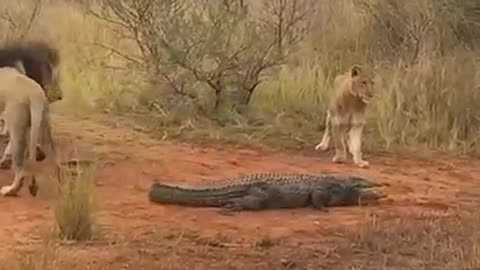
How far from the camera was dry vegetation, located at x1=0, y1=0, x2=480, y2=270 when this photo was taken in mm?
12961

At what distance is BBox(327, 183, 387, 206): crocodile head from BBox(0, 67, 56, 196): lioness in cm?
223

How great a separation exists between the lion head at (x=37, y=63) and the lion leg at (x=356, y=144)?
107 inches

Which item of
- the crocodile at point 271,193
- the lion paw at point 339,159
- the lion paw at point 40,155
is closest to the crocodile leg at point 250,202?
the crocodile at point 271,193

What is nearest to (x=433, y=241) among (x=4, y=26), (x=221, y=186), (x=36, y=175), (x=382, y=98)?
(x=221, y=186)

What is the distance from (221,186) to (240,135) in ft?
11.7

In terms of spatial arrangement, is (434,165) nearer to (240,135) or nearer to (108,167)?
(240,135)

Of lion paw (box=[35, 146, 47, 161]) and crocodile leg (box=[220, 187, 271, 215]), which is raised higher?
lion paw (box=[35, 146, 47, 161])

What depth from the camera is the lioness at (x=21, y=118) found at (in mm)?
8867

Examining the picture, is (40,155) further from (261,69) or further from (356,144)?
(261,69)

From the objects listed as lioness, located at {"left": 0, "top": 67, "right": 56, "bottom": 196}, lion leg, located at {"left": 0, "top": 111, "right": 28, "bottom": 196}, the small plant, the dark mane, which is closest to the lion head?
the dark mane

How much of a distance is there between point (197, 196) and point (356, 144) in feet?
8.65

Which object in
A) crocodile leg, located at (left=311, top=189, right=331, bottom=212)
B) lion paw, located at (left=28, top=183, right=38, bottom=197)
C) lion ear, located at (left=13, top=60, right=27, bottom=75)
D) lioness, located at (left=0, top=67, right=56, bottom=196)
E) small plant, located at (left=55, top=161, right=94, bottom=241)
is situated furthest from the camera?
lion ear, located at (left=13, top=60, right=27, bottom=75)

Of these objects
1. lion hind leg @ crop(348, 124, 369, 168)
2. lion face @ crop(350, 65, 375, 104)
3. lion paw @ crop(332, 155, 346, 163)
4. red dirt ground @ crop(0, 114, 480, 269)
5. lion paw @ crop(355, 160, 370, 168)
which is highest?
lion face @ crop(350, 65, 375, 104)

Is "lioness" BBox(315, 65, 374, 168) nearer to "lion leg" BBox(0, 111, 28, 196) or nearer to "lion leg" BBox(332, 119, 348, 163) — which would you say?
"lion leg" BBox(332, 119, 348, 163)
